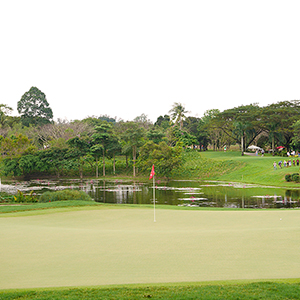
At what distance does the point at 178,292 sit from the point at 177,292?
0.02 m

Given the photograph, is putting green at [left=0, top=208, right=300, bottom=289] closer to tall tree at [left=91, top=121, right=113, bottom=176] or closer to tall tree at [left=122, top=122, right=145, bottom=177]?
tall tree at [left=122, top=122, right=145, bottom=177]

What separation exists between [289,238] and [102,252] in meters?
5.54

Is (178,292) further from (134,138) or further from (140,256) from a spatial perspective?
(134,138)

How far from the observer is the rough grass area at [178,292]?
603cm

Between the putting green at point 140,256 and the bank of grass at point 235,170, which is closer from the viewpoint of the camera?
the putting green at point 140,256

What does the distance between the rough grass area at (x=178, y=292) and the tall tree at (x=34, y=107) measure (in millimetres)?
104616

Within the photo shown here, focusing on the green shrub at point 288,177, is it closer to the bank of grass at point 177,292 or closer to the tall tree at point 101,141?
the tall tree at point 101,141

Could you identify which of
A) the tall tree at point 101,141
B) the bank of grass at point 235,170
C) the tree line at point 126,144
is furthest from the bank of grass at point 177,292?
the tall tree at point 101,141

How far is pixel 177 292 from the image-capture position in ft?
20.5

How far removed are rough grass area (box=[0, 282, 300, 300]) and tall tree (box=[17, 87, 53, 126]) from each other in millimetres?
104616

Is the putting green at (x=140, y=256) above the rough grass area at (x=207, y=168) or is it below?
below

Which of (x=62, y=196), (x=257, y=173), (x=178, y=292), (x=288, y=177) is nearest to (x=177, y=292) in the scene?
(x=178, y=292)

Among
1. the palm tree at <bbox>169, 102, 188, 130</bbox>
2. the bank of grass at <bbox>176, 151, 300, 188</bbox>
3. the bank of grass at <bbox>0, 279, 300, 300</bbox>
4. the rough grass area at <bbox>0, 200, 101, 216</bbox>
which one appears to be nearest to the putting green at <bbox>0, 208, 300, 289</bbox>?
the bank of grass at <bbox>0, 279, 300, 300</bbox>

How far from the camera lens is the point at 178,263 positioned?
8.16 meters
